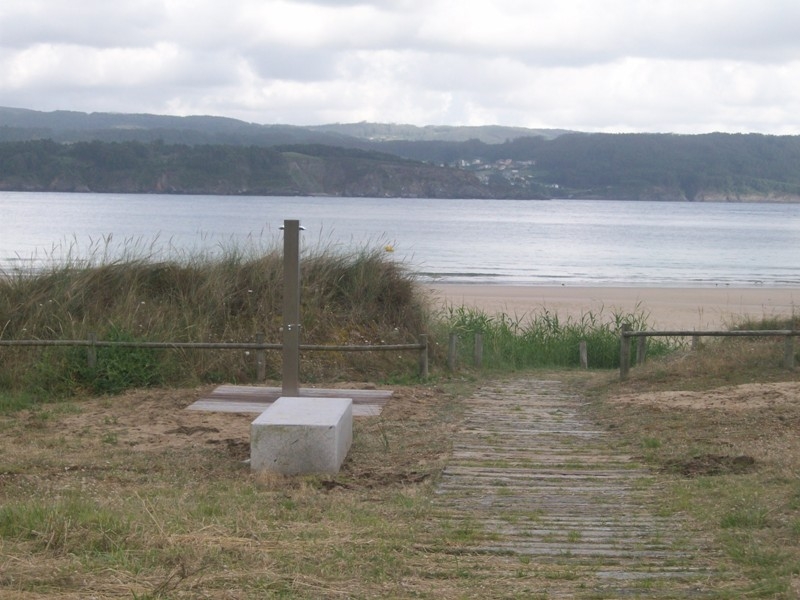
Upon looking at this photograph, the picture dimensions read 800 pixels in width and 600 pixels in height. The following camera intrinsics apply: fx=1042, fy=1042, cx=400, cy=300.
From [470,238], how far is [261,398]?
55.4 metres

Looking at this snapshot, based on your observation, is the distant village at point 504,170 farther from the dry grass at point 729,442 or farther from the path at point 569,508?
the path at point 569,508

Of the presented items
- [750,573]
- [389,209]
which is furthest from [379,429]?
[389,209]

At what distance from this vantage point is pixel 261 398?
10781mm

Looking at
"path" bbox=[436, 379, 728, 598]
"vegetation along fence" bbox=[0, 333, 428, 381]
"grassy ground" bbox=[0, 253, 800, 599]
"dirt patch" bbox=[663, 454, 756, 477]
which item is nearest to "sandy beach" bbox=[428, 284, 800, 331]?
"grassy ground" bbox=[0, 253, 800, 599]

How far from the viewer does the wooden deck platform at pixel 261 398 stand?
10.2m

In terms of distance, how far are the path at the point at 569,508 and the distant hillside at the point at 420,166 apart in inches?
4455

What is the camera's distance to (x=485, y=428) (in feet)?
30.6

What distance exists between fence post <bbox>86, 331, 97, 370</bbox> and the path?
14.2 ft

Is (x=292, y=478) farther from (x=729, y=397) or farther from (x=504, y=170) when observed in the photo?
(x=504, y=170)

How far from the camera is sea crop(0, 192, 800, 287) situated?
38625 millimetres

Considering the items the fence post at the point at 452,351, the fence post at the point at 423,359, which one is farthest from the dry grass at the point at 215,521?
the fence post at the point at 452,351

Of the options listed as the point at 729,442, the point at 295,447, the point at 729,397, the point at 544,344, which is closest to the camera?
the point at 295,447

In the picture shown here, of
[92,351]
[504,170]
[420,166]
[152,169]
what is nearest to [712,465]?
[92,351]

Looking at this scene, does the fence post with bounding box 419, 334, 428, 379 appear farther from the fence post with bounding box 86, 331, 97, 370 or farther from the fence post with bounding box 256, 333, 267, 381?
the fence post with bounding box 86, 331, 97, 370
